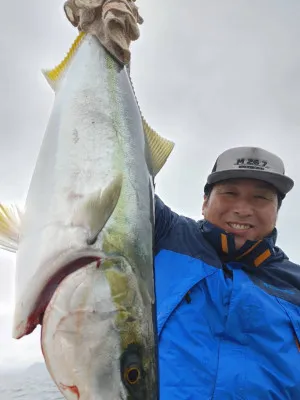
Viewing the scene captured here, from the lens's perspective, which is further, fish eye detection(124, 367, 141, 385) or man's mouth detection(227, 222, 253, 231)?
man's mouth detection(227, 222, 253, 231)

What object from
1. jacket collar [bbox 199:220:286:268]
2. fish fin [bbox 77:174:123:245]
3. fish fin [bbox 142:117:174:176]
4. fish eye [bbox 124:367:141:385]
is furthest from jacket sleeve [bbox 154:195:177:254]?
fish eye [bbox 124:367:141:385]

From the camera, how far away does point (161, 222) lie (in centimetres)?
304

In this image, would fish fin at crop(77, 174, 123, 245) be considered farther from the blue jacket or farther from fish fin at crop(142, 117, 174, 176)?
the blue jacket

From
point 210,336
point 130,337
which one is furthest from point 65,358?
point 210,336

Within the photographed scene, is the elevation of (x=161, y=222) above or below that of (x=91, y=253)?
above

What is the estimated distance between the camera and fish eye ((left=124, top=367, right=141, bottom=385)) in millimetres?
1465

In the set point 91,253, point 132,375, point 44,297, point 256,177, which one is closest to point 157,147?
point 91,253

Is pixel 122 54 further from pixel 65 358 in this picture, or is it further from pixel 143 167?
pixel 65 358

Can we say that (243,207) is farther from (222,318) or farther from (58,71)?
(58,71)

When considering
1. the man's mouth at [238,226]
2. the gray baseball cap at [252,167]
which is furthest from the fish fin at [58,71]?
the man's mouth at [238,226]

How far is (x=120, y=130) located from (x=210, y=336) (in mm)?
1323

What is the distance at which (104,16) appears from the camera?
226cm

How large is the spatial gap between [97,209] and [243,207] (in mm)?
1868

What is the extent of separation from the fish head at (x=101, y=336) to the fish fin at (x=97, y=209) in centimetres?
12
